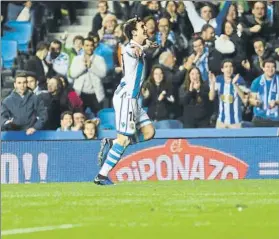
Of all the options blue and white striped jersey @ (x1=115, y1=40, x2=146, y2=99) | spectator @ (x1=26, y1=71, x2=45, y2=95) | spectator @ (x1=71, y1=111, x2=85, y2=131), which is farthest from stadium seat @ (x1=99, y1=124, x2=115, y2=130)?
blue and white striped jersey @ (x1=115, y1=40, x2=146, y2=99)

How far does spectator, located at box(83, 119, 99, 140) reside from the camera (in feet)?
43.4

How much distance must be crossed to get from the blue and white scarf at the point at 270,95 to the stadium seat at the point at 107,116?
211 centimetres

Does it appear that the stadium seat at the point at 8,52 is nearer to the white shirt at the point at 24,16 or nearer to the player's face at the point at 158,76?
the white shirt at the point at 24,16

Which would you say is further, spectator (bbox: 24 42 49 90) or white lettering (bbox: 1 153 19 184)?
spectator (bbox: 24 42 49 90)

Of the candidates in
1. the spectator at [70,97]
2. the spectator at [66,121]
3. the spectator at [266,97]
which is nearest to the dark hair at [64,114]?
the spectator at [66,121]

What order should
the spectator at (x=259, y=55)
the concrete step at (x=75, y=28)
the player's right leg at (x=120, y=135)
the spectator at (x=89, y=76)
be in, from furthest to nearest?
the concrete step at (x=75, y=28) → the spectator at (x=89, y=76) → the spectator at (x=259, y=55) → the player's right leg at (x=120, y=135)

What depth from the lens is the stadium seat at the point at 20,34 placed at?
14648 mm

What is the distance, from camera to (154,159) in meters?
12.6

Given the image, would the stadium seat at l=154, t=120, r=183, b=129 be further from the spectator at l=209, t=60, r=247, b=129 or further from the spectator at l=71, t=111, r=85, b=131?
the spectator at l=71, t=111, r=85, b=131

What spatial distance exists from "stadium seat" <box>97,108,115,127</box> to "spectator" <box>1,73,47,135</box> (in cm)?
85

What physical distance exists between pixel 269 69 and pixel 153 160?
228 centimetres

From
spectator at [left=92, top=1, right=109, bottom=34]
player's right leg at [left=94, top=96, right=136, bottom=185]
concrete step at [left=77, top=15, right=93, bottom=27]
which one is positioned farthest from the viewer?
concrete step at [left=77, top=15, right=93, bottom=27]

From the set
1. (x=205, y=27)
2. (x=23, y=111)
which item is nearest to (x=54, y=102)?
(x=23, y=111)

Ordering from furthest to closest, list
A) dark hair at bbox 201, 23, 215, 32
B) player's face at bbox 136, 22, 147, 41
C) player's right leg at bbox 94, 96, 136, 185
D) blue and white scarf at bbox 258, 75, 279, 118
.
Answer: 1. dark hair at bbox 201, 23, 215, 32
2. blue and white scarf at bbox 258, 75, 279, 118
3. player's face at bbox 136, 22, 147, 41
4. player's right leg at bbox 94, 96, 136, 185
